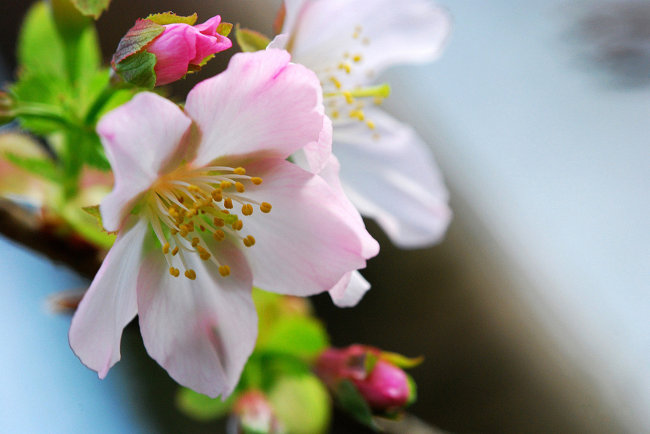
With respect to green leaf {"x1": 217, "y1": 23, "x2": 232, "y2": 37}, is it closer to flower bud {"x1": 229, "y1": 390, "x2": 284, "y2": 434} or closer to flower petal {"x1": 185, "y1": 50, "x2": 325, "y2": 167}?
flower petal {"x1": 185, "y1": 50, "x2": 325, "y2": 167}

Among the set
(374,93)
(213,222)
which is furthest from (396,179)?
(213,222)

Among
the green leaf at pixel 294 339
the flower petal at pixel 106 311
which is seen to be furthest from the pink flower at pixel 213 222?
the green leaf at pixel 294 339

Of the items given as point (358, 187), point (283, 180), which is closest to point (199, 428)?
point (358, 187)

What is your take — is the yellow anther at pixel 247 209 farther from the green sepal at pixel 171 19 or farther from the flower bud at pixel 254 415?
the flower bud at pixel 254 415

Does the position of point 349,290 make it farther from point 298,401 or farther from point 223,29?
point 298,401

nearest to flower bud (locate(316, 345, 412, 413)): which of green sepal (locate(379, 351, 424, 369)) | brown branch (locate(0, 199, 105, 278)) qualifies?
green sepal (locate(379, 351, 424, 369))
